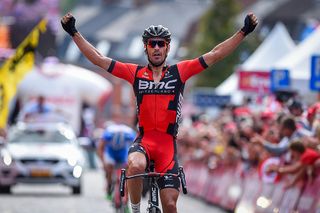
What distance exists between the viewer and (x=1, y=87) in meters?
32.8

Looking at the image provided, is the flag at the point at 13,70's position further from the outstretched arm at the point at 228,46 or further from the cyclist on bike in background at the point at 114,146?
the outstretched arm at the point at 228,46

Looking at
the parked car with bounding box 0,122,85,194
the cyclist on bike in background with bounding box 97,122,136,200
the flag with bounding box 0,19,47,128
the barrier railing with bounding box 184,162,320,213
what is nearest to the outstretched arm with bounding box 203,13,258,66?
the barrier railing with bounding box 184,162,320,213

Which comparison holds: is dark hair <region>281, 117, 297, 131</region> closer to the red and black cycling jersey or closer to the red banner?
the red and black cycling jersey

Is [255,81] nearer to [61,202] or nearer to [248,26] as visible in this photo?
[61,202]

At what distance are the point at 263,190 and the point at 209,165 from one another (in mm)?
8546

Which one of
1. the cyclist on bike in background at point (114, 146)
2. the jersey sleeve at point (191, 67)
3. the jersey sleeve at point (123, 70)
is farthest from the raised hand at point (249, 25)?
the cyclist on bike in background at point (114, 146)

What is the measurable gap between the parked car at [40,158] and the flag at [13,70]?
4.08 feet

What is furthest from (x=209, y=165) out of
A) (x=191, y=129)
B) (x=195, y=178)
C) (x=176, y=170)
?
(x=176, y=170)

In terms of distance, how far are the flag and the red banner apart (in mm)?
5224

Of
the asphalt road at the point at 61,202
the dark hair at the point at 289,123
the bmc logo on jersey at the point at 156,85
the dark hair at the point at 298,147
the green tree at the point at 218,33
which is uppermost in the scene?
the green tree at the point at 218,33

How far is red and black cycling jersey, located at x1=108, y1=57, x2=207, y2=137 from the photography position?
46.8 ft

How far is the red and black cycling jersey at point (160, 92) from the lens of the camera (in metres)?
14.3

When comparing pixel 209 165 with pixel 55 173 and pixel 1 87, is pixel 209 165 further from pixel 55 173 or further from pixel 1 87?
pixel 1 87

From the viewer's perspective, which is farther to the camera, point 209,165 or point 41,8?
point 41,8
